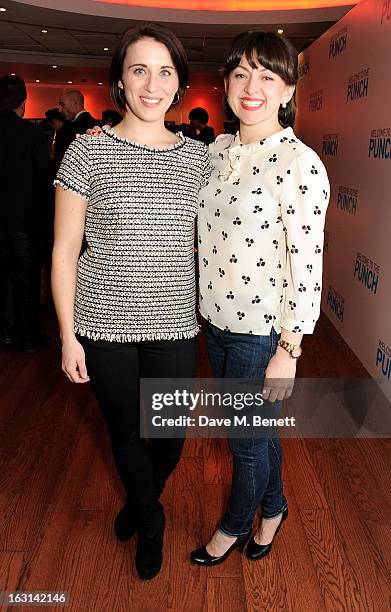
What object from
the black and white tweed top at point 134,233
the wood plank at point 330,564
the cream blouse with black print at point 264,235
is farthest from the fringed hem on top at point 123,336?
the wood plank at point 330,564

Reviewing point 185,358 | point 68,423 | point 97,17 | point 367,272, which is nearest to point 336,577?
point 185,358

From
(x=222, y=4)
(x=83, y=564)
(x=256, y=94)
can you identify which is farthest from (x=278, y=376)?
(x=222, y=4)

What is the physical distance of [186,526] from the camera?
212cm

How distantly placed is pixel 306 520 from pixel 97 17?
7.76 meters

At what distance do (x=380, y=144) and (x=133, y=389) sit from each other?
8.50ft

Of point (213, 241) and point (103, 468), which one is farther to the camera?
point (103, 468)

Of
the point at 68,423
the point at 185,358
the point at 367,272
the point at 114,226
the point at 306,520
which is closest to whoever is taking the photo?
the point at 114,226

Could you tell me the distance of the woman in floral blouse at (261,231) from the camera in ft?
4.68

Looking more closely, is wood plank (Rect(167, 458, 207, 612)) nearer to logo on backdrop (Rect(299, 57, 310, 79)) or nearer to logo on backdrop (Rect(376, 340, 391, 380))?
logo on backdrop (Rect(376, 340, 391, 380))

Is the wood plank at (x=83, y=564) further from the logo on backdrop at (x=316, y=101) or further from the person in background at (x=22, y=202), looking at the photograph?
the logo on backdrop at (x=316, y=101)

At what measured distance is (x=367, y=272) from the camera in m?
3.79

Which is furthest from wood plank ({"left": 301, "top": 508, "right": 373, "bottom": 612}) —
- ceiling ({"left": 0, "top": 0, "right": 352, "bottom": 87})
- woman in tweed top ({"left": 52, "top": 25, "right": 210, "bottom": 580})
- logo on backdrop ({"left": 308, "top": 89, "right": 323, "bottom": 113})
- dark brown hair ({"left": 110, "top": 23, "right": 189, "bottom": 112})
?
ceiling ({"left": 0, "top": 0, "right": 352, "bottom": 87})

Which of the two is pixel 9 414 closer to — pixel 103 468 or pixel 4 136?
pixel 103 468

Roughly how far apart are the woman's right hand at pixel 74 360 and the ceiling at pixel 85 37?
5.98 metres
